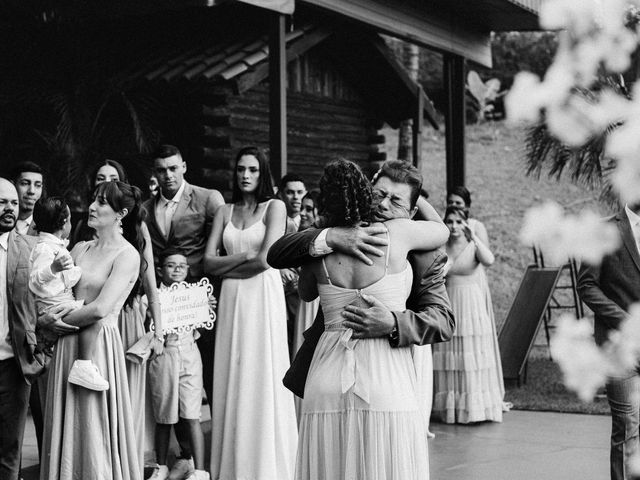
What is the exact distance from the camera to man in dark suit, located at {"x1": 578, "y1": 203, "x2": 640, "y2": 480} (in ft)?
18.9

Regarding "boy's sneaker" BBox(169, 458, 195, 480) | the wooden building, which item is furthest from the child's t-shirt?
the wooden building

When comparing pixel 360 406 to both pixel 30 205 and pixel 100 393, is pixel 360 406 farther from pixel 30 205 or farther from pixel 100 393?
pixel 30 205

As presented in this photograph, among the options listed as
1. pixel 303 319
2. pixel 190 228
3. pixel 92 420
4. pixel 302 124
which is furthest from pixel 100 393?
pixel 302 124

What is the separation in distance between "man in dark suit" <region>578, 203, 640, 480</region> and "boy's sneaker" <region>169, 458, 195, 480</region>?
9.15ft

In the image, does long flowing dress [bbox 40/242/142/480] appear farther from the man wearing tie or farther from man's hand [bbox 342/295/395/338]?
man's hand [bbox 342/295/395/338]

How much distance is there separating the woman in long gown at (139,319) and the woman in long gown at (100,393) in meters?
0.46

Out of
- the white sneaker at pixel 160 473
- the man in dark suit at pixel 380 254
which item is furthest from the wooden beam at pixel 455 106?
the man in dark suit at pixel 380 254

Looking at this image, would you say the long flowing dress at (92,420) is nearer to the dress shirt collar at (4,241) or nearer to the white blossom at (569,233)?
the dress shirt collar at (4,241)

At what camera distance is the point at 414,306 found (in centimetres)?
454

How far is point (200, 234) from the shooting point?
7.32m

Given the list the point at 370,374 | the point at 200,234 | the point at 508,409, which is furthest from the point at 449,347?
the point at 370,374

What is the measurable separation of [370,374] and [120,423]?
1984 millimetres

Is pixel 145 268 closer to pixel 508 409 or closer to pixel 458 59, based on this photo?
pixel 508 409

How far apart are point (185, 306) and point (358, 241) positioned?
2701mm
